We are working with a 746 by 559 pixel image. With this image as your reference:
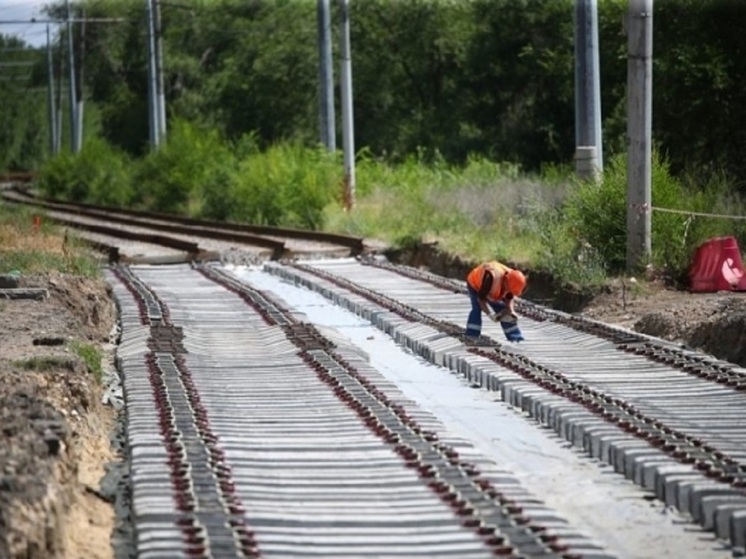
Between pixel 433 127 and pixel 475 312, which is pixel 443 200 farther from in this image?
pixel 433 127

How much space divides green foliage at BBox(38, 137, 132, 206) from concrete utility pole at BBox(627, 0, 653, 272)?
3835 centimetres

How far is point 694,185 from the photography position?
22.9m

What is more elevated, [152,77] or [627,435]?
[152,77]

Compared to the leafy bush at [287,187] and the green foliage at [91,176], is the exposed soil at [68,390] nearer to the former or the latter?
the leafy bush at [287,187]

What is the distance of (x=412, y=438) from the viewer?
1091 cm

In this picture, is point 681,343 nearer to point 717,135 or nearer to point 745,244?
point 745,244

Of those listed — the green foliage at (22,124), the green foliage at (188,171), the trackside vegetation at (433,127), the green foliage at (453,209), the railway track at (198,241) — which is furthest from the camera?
the green foliage at (22,124)

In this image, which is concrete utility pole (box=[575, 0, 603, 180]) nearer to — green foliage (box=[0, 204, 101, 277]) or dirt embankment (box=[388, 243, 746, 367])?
dirt embankment (box=[388, 243, 746, 367])

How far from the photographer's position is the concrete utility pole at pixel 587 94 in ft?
76.4

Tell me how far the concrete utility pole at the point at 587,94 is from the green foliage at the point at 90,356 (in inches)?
374

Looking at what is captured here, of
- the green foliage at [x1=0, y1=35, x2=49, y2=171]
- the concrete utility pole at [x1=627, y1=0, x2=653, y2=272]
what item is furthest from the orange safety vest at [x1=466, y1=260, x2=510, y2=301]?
the green foliage at [x1=0, y1=35, x2=49, y2=171]

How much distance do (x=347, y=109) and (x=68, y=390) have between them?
24.6m

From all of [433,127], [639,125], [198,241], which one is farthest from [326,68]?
[433,127]

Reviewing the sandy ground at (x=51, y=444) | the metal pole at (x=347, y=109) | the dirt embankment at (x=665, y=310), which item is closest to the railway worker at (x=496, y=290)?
the dirt embankment at (x=665, y=310)
